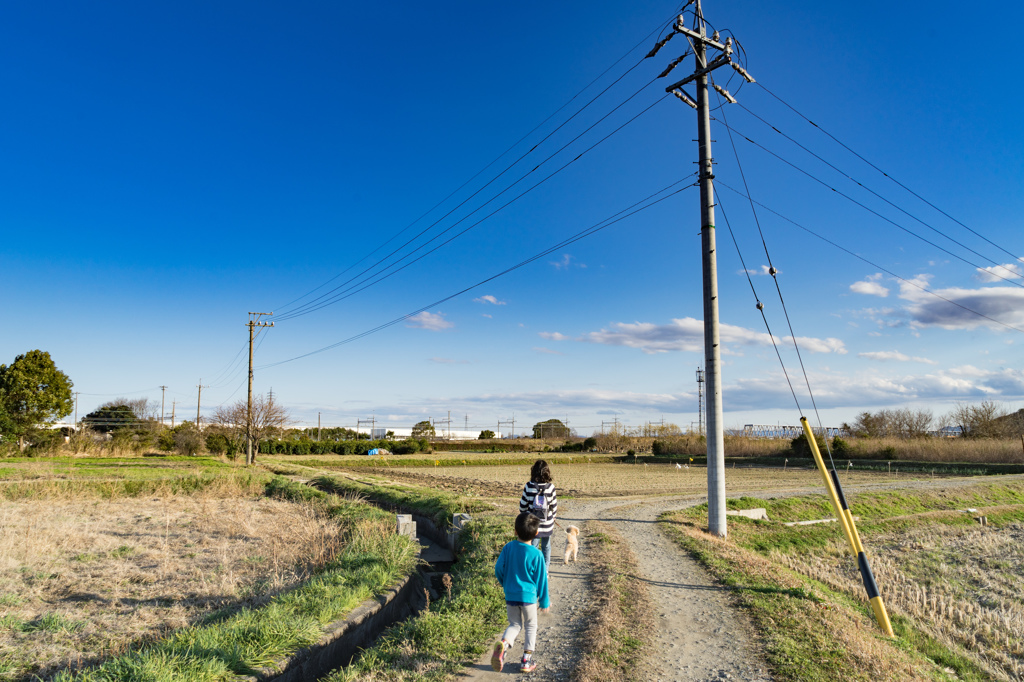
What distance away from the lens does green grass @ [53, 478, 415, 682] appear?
462 centimetres

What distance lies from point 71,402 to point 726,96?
168ft

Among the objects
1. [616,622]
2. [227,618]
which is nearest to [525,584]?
[616,622]

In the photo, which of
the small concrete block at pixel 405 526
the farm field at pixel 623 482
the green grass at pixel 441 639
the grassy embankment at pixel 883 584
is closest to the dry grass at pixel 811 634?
the grassy embankment at pixel 883 584

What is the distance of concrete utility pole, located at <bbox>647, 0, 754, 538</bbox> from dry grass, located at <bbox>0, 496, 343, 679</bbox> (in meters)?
7.61

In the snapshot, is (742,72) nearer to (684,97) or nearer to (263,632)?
(684,97)

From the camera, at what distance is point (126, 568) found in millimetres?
10508

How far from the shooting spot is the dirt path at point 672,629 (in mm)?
5039

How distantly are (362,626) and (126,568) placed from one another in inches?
274

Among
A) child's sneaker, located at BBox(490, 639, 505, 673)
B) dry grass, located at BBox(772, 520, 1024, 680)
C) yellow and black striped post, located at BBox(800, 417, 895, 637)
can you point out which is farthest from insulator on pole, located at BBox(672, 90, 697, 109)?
child's sneaker, located at BBox(490, 639, 505, 673)

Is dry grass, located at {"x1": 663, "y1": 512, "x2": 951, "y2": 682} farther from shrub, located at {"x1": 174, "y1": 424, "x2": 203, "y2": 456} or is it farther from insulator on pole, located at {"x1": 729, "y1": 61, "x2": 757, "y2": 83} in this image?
shrub, located at {"x1": 174, "y1": 424, "x2": 203, "y2": 456}

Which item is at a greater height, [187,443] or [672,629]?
[672,629]

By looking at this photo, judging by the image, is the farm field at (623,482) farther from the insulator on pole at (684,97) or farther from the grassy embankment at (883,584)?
the insulator on pole at (684,97)

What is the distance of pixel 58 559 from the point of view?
11.0 m

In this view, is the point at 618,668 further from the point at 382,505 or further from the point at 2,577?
the point at 382,505
